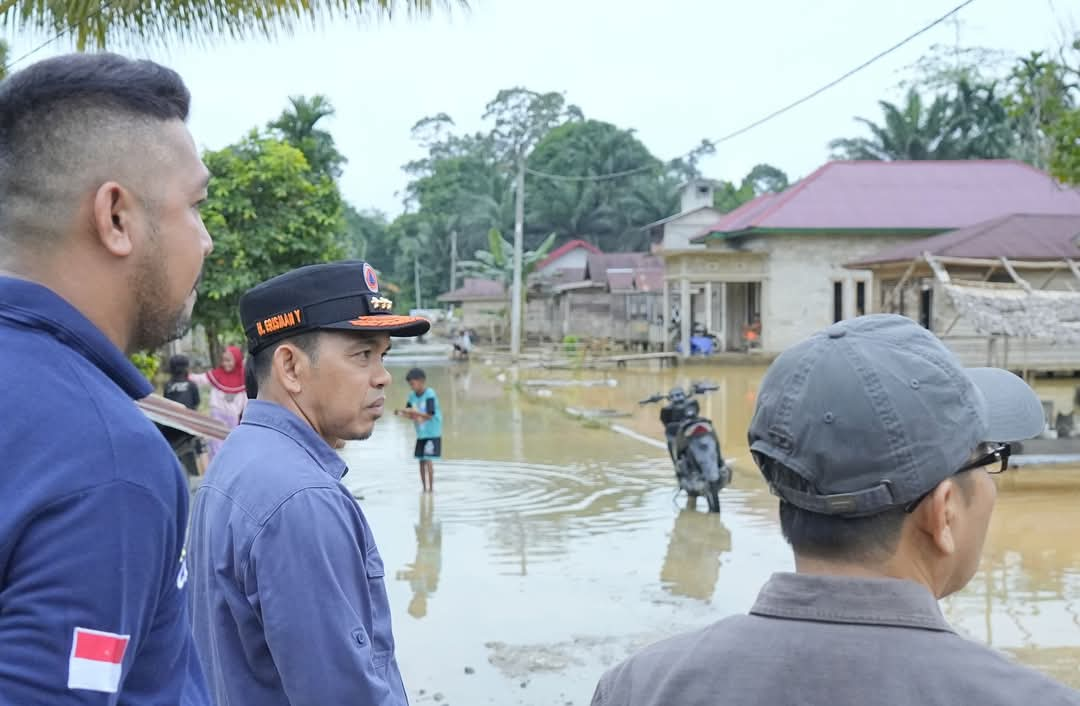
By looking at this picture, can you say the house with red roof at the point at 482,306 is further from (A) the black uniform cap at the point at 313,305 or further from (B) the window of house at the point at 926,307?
(A) the black uniform cap at the point at 313,305

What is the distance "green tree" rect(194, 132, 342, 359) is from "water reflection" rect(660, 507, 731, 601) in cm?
1253

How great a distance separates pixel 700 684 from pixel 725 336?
35998 millimetres

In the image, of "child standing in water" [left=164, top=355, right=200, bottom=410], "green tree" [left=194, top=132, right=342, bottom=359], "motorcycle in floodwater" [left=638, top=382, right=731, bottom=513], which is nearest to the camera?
"motorcycle in floodwater" [left=638, top=382, right=731, bottom=513]

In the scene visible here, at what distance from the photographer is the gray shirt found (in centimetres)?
134

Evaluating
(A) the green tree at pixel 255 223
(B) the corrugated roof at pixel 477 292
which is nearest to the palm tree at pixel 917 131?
(B) the corrugated roof at pixel 477 292

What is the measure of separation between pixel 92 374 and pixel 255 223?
21.2 m

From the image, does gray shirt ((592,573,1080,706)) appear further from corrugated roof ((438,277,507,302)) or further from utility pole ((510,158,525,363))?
corrugated roof ((438,277,507,302))

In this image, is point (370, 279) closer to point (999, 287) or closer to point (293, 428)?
point (293, 428)

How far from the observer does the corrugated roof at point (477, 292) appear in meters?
52.6

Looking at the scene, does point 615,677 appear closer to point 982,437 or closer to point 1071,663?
point 982,437

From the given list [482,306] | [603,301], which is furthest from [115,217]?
[482,306]

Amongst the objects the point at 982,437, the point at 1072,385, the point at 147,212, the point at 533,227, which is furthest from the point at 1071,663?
the point at 533,227

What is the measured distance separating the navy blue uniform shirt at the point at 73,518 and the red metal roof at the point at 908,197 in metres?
31.2


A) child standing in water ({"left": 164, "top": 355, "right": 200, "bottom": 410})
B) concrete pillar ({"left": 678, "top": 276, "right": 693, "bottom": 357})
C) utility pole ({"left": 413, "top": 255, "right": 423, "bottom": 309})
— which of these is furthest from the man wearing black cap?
utility pole ({"left": 413, "top": 255, "right": 423, "bottom": 309})
